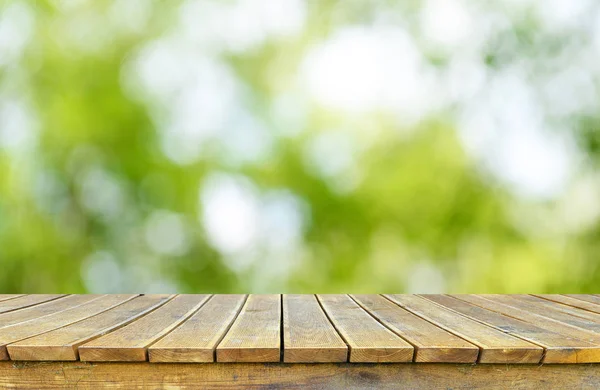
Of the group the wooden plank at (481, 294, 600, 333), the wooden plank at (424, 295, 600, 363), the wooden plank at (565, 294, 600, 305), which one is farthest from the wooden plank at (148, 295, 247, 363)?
the wooden plank at (565, 294, 600, 305)

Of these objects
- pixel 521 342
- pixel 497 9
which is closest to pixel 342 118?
pixel 497 9

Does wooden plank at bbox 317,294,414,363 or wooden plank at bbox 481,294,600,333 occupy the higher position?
wooden plank at bbox 317,294,414,363

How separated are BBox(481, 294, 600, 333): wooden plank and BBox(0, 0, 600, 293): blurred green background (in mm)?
2078

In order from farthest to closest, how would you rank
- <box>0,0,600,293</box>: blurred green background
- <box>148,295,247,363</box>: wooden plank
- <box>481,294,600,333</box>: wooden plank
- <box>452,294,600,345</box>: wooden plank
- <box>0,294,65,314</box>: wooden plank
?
<box>0,0,600,293</box>: blurred green background → <box>0,294,65,314</box>: wooden plank → <box>481,294,600,333</box>: wooden plank → <box>452,294,600,345</box>: wooden plank → <box>148,295,247,363</box>: wooden plank

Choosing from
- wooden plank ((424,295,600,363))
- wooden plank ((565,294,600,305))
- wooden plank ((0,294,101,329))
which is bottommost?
wooden plank ((565,294,600,305))

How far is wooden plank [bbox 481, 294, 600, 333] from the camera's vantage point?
1.25 m

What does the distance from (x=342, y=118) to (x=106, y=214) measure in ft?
5.78

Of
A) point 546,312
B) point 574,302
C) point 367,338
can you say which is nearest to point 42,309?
point 367,338

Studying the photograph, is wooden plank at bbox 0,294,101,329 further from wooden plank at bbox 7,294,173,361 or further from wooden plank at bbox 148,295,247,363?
wooden plank at bbox 148,295,247,363

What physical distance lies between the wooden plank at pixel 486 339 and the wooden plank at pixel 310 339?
0.26m

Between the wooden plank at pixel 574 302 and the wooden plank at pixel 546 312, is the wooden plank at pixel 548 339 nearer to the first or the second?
the wooden plank at pixel 546 312

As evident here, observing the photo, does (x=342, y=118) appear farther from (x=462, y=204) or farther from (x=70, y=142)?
(x=70, y=142)

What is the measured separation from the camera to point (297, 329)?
3.80 feet

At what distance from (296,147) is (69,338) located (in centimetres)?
285
